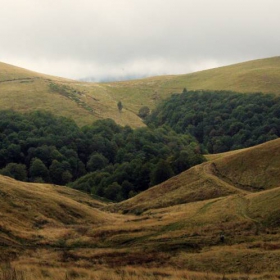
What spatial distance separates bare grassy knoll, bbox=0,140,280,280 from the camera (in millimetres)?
26094

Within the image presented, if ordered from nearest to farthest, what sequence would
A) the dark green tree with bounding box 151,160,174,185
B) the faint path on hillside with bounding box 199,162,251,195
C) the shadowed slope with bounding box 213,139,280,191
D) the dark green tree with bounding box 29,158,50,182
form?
the faint path on hillside with bounding box 199,162,251,195 < the shadowed slope with bounding box 213,139,280,191 < the dark green tree with bounding box 151,160,174,185 < the dark green tree with bounding box 29,158,50,182

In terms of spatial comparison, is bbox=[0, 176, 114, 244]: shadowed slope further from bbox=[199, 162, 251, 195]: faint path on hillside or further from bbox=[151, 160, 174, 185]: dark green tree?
bbox=[151, 160, 174, 185]: dark green tree

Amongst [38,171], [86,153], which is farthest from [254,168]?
[86,153]

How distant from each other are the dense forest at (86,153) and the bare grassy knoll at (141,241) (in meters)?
52.5

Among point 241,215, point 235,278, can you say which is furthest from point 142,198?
point 235,278

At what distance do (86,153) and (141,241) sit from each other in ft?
415

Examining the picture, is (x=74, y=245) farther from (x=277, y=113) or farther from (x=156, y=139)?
(x=277, y=113)

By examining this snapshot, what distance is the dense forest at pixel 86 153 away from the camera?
111 m

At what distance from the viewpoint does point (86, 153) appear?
→ 531ft

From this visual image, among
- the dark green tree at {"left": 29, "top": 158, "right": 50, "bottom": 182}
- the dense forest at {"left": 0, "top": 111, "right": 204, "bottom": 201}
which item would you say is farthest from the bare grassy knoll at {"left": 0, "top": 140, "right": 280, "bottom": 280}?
the dark green tree at {"left": 29, "top": 158, "right": 50, "bottom": 182}

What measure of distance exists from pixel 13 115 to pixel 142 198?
12101 cm

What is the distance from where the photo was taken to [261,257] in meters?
29.2

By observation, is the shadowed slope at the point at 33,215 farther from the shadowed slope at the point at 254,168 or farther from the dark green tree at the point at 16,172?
the dark green tree at the point at 16,172

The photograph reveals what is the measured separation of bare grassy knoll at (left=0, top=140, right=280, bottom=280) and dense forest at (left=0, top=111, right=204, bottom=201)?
52534mm
